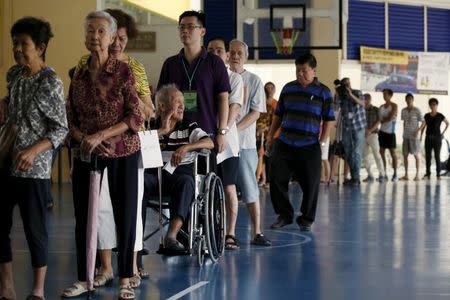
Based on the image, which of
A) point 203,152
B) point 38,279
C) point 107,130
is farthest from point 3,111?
point 203,152

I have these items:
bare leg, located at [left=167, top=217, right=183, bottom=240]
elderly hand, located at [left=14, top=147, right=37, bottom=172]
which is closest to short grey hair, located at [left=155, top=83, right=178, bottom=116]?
bare leg, located at [left=167, top=217, right=183, bottom=240]

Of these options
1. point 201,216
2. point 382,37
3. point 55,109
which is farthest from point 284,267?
point 382,37

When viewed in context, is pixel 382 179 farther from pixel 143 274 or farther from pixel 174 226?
pixel 143 274

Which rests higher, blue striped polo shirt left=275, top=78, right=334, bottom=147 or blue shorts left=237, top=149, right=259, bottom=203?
blue striped polo shirt left=275, top=78, right=334, bottom=147

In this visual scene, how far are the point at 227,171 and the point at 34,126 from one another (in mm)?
2471

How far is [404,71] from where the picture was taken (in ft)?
72.4

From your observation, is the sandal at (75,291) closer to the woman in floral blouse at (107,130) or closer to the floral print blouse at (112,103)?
the woman in floral blouse at (107,130)

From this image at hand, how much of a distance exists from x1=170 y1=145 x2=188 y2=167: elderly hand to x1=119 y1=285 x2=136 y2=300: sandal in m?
1.34

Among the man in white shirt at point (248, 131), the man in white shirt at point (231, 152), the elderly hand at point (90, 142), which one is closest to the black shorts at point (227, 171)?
the man in white shirt at point (231, 152)

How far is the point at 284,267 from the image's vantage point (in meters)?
5.97

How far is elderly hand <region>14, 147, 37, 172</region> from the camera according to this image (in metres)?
4.32

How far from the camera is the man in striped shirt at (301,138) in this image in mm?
8281

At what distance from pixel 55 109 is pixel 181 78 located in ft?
6.12

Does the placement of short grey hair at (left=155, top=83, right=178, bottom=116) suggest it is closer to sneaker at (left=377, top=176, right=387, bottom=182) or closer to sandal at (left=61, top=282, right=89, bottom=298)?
sandal at (left=61, top=282, right=89, bottom=298)
